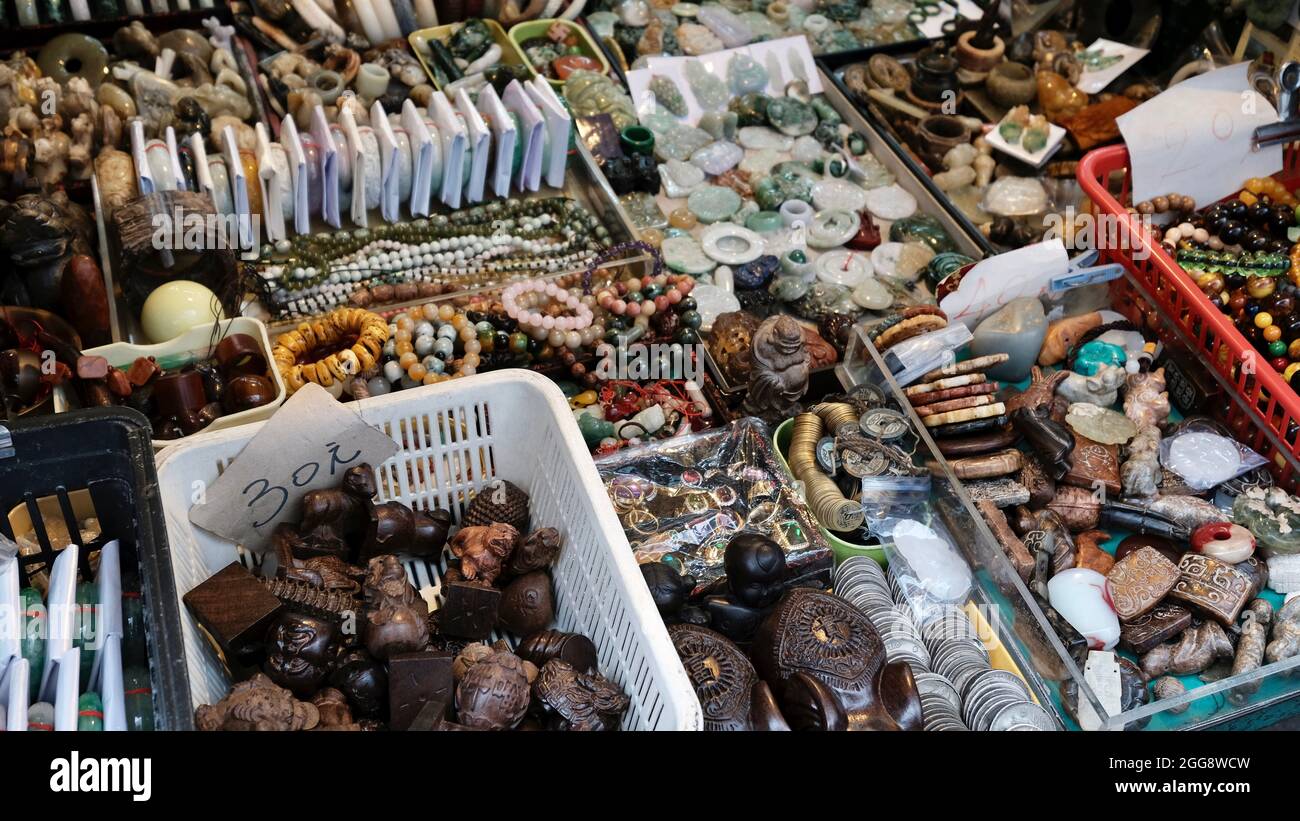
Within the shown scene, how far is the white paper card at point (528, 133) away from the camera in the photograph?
296cm

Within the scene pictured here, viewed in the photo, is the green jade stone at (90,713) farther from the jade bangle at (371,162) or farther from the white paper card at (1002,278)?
the white paper card at (1002,278)

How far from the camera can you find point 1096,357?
256 cm

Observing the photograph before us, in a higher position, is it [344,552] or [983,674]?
[344,552]

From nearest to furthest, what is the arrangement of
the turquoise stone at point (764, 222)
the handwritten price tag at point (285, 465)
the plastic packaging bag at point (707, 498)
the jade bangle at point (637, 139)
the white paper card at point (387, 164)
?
the handwritten price tag at point (285, 465), the plastic packaging bag at point (707, 498), the white paper card at point (387, 164), the turquoise stone at point (764, 222), the jade bangle at point (637, 139)

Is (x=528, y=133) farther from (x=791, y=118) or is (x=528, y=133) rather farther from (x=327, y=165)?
(x=791, y=118)

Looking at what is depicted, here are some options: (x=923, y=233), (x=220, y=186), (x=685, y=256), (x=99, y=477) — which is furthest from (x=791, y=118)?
(x=99, y=477)

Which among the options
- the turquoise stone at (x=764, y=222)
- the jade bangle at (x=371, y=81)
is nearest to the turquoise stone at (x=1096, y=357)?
the turquoise stone at (x=764, y=222)

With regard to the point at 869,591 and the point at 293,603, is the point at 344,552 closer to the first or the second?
the point at 293,603

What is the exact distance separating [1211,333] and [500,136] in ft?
5.89

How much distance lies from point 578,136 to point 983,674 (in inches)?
73.9

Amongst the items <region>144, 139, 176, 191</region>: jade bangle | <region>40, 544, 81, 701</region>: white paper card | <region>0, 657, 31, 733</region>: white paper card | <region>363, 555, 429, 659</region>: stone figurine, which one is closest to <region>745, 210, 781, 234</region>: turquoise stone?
<region>144, 139, 176, 191</region>: jade bangle

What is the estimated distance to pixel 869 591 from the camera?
203 centimetres

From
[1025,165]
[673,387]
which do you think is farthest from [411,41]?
[1025,165]

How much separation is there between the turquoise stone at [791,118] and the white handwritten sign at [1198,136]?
3.05 feet
